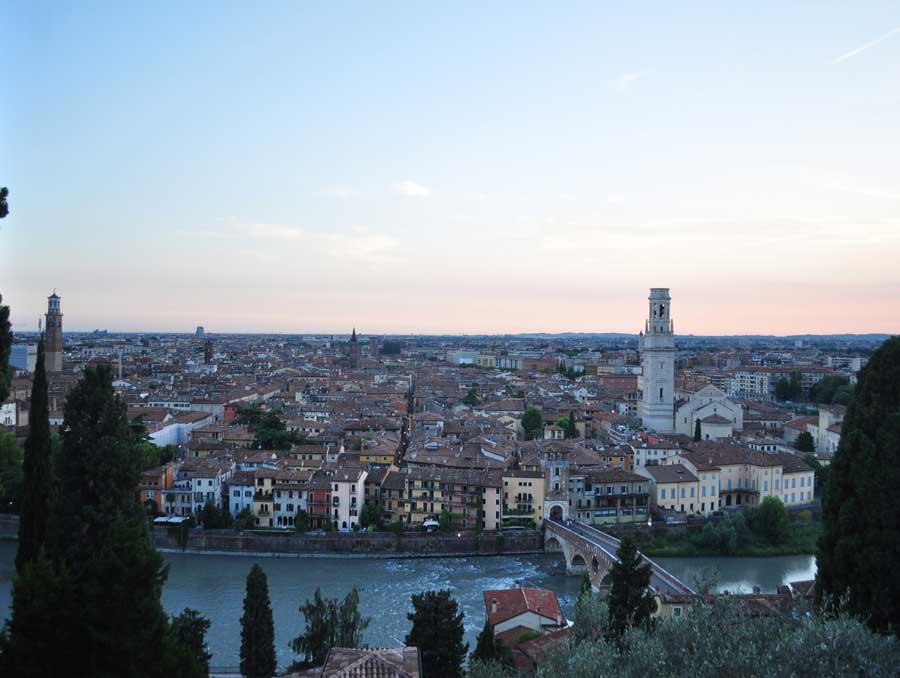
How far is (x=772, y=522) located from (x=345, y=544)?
8952 millimetres

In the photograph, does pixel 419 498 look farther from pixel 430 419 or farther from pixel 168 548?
pixel 430 419

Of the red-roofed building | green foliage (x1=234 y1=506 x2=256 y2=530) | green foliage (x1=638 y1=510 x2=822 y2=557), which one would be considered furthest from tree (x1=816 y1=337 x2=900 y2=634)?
green foliage (x1=234 y1=506 x2=256 y2=530)

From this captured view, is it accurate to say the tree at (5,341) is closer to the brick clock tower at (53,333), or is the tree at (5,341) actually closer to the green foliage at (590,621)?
the green foliage at (590,621)

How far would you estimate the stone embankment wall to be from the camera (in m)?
15.9

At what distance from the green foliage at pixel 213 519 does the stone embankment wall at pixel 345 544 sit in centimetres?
26

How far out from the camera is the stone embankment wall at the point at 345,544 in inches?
625

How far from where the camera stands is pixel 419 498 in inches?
681

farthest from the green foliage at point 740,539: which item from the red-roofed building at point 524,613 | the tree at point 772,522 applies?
the red-roofed building at point 524,613

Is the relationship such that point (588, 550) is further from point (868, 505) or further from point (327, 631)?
point (868, 505)

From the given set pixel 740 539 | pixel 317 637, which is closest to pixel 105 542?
pixel 317 637

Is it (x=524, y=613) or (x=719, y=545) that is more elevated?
(x=524, y=613)

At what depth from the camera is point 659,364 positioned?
25.5 meters

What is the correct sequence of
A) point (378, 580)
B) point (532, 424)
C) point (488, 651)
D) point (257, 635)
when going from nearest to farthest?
1. point (488, 651)
2. point (257, 635)
3. point (378, 580)
4. point (532, 424)

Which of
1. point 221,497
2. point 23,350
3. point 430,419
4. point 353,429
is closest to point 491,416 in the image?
point 430,419
